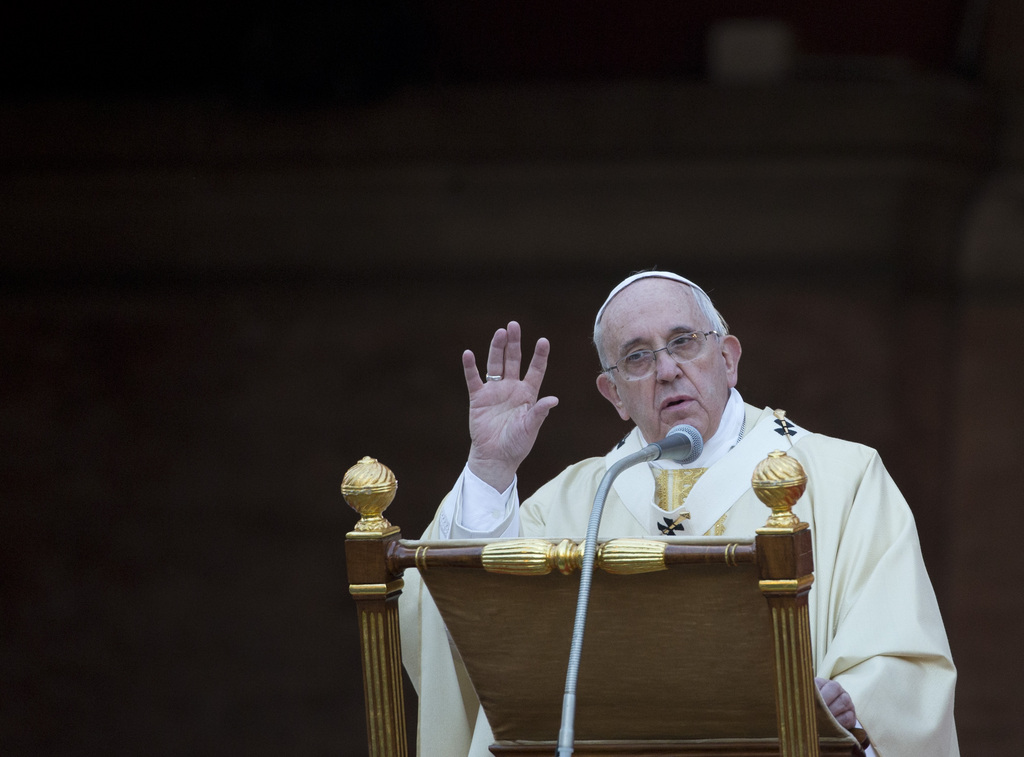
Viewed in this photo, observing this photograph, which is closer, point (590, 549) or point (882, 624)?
point (590, 549)

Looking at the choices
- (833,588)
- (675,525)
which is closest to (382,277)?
(675,525)

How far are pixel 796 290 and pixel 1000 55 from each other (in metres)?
1.05

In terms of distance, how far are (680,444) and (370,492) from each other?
0.50 metres

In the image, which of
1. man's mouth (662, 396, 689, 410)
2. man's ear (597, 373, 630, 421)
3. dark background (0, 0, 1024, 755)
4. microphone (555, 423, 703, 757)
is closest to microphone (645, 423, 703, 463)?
microphone (555, 423, 703, 757)

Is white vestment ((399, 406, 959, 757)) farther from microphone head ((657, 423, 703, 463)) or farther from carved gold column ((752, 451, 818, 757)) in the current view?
carved gold column ((752, 451, 818, 757))

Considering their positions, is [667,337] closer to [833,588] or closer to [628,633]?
[833,588]

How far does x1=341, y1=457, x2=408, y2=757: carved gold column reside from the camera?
6.81 ft

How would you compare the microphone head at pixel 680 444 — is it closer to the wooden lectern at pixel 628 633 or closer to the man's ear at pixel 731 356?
the wooden lectern at pixel 628 633

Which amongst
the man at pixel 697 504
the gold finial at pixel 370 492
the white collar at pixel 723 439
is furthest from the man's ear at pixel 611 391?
the gold finial at pixel 370 492

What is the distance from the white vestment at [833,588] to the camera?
2.30m

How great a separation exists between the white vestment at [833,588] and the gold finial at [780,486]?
0.59 m

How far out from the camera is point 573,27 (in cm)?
507

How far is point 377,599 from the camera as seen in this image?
2.08 m

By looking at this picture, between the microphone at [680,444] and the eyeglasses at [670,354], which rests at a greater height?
the eyeglasses at [670,354]
